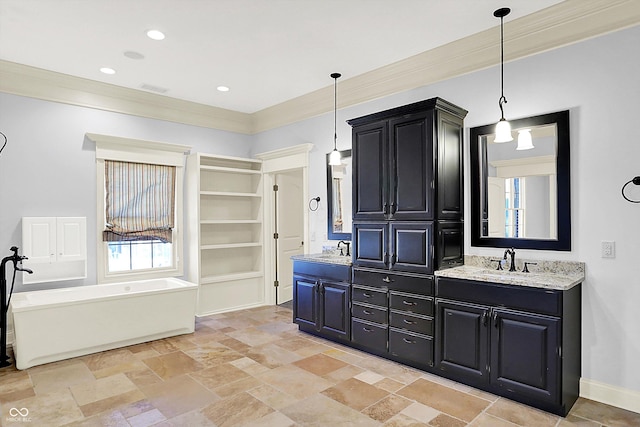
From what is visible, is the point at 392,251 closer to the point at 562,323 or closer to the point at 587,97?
the point at 562,323

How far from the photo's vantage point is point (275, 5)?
9.73 feet

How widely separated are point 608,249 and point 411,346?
65.8 inches

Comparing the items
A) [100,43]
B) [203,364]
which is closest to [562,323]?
[203,364]

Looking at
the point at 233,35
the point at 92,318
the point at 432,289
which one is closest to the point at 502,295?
the point at 432,289

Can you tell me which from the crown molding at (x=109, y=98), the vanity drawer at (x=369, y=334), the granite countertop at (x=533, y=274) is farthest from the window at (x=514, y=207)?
the crown molding at (x=109, y=98)

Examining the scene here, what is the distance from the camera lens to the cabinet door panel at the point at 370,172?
3.73 meters

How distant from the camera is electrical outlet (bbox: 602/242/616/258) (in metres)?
2.81

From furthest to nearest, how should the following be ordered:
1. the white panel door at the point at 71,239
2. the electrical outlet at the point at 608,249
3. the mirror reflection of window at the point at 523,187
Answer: the white panel door at the point at 71,239
the mirror reflection of window at the point at 523,187
the electrical outlet at the point at 608,249

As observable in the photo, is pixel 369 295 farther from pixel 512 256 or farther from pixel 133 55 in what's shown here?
pixel 133 55

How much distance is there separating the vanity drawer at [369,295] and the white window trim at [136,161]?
271 cm

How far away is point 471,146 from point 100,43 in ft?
11.5

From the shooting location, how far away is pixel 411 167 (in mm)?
3502

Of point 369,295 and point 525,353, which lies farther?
point 369,295

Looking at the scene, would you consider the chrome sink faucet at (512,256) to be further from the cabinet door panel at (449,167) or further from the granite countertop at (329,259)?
the granite countertop at (329,259)
